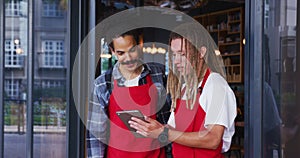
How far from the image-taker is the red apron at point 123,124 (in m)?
2.60

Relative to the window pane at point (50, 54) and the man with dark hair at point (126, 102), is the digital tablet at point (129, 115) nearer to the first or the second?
the man with dark hair at point (126, 102)

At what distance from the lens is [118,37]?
2639 mm

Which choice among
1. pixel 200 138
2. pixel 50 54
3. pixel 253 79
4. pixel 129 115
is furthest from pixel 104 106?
pixel 50 54

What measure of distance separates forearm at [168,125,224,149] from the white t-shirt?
0.04 metres

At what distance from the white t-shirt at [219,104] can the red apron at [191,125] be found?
0.04 metres

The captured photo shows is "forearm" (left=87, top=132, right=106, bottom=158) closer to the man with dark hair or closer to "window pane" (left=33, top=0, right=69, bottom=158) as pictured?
the man with dark hair

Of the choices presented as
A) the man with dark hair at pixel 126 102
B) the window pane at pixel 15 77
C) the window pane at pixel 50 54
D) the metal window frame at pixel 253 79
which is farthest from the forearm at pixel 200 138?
the window pane at pixel 50 54

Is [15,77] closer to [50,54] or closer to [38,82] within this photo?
[50,54]

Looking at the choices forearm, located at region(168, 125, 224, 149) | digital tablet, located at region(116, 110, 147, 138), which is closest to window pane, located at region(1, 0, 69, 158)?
digital tablet, located at region(116, 110, 147, 138)

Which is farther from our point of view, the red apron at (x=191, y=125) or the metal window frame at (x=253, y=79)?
the red apron at (x=191, y=125)

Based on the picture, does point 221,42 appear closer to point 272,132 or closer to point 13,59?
point 272,132

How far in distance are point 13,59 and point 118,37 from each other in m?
12.9

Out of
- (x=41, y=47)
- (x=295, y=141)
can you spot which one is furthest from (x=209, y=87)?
(x=41, y=47)

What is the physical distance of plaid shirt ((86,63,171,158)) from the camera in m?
2.65
